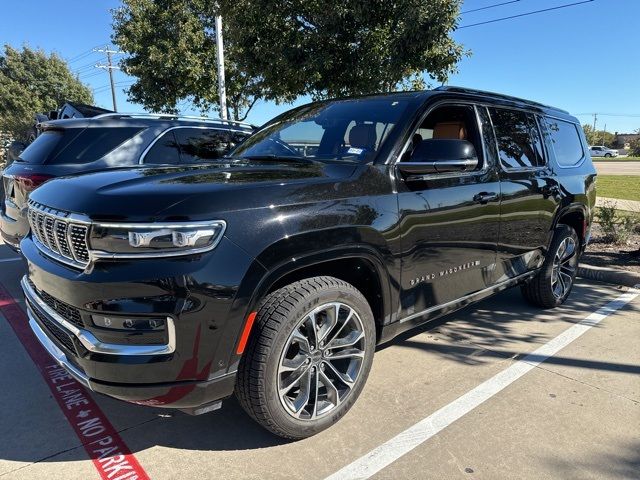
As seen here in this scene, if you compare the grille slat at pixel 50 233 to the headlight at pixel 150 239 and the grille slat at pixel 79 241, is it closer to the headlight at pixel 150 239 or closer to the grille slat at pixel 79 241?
the grille slat at pixel 79 241

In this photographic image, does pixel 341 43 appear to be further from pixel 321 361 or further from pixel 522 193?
pixel 321 361

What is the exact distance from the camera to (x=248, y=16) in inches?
304

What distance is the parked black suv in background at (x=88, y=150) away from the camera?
4.66 meters

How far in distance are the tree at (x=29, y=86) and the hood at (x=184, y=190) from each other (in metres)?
37.1

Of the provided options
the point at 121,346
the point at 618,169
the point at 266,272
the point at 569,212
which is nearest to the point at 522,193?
the point at 569,212

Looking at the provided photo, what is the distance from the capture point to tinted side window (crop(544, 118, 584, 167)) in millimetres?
4547

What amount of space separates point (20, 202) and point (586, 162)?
19.5ft

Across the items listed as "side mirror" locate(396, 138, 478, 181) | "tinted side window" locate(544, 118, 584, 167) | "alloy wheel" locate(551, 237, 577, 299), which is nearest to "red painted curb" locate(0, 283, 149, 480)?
"side mirror" locate(396, 138, 478, 181)

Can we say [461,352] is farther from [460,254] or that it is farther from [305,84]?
[305,84]

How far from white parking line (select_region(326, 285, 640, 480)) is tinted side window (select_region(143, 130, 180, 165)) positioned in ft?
13.2

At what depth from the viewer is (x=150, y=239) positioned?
2006 mm

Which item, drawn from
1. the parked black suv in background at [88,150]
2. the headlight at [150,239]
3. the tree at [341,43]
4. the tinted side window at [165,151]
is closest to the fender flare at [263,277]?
the headlight at [150,239]

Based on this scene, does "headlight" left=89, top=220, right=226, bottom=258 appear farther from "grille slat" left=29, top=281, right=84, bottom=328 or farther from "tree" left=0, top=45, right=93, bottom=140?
"tree" left=0, top=45, right=93, bottom=140

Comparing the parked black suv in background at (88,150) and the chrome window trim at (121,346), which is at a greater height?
the parked black suv in background at (88,150)
